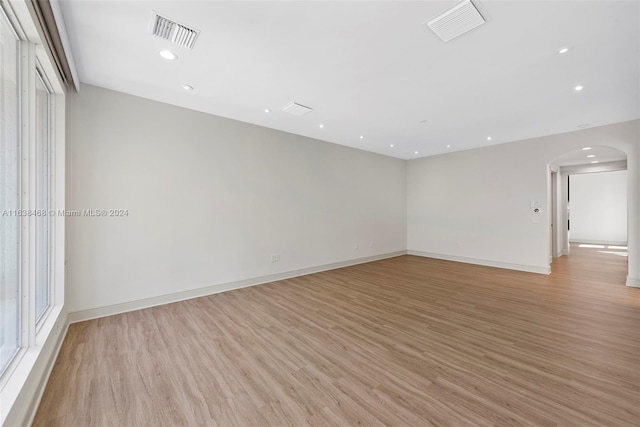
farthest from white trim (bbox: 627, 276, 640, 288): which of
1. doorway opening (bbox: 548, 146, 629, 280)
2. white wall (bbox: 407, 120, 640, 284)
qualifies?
doorway opening (bbox: 548, 146, 629, 280)

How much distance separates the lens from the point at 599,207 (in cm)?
946

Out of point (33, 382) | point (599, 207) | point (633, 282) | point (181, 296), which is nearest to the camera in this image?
point (33, 382)

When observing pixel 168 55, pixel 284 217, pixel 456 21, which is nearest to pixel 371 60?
pixel 456 21

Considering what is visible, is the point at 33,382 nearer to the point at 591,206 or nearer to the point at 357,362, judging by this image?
the point at 357,362

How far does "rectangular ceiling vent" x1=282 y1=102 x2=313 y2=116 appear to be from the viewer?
3.72m

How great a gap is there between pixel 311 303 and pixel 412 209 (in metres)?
5.19

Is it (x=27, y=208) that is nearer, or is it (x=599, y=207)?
(x=27, y=208)

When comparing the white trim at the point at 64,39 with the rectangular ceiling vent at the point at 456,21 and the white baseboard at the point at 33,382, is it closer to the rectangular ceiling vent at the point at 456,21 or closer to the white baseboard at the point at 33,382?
the white baseboard at the point at 33,382

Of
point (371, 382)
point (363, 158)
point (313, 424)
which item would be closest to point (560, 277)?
point (363, 158)

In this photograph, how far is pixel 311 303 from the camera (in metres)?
3.69

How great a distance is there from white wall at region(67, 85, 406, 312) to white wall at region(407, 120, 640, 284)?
3.04 meters

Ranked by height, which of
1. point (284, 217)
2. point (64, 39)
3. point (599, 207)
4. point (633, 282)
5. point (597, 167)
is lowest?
point (633, 282)

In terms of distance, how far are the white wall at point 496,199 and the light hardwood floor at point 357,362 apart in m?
1.71

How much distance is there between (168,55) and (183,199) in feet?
6.46
